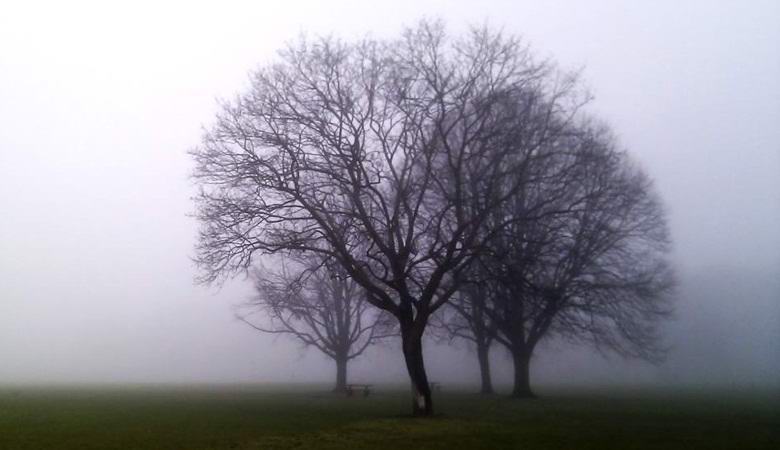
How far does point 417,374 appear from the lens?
26.2 metres

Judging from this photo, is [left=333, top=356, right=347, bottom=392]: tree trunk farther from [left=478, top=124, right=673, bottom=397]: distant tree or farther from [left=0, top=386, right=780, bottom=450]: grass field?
[left=0, top=386, right=780, bottom=450]: grass field

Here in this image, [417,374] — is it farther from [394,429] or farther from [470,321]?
[470,321]

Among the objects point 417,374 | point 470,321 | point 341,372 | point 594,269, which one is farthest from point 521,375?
point 341,372

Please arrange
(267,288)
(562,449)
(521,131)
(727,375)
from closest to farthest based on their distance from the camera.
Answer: (562,449) < (521,131) < (267,288) < (727,375)

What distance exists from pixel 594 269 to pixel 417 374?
50.4 feet

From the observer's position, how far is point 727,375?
267 feet

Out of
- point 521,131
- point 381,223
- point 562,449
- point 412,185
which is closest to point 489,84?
point 521,131

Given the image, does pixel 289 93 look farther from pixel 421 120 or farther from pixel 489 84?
pixel 489 84

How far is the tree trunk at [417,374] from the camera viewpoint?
26.1 meters

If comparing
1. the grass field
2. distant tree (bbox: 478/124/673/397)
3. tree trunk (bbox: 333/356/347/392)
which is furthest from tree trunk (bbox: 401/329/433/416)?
tree trunk (bbox: 333/356/347/392)

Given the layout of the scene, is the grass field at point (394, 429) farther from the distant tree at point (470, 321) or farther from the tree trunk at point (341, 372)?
the tree trunk at point (341, 372)

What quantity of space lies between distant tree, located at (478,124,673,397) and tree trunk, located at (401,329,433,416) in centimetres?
401

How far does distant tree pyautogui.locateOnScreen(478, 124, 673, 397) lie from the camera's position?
29562mm

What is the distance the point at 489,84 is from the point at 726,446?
48.3 feet
